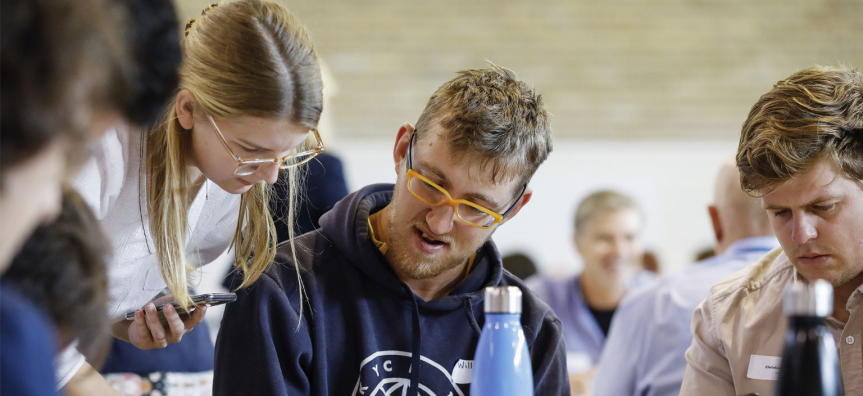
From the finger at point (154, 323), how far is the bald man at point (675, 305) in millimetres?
1741

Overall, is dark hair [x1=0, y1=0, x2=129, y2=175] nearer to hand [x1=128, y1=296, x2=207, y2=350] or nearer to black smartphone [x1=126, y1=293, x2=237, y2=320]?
black smartphone [x1=126, y1=293, x2=237, y2=320]

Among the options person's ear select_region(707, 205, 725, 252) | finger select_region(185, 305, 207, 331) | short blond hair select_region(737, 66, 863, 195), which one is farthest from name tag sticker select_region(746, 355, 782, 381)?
person's ear select_region(707, 205, 725, 252)

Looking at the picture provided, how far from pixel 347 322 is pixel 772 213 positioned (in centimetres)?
94

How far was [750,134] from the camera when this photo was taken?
5.48 ft

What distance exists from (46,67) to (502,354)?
810 mm

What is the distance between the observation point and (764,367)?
1.65 m

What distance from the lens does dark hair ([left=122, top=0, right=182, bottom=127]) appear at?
741 mm

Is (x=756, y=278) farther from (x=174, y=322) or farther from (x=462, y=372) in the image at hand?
(x=174, y=322)

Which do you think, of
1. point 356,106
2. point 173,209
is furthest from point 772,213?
point 356,106

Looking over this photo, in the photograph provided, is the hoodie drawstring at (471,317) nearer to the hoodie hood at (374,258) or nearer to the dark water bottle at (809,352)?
the hoodie hood at (374,258)

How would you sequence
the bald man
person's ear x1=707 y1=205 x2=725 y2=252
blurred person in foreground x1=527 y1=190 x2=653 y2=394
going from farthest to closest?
1. blurred person in foreground x1=527 y1=190 x2=653 y2=394
2. person's ear x1=707 y1=205 x2=725 y2=252
3. the bald man

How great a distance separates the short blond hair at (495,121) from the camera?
63.6 inches

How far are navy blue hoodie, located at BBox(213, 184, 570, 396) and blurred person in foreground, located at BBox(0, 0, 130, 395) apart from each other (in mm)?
802

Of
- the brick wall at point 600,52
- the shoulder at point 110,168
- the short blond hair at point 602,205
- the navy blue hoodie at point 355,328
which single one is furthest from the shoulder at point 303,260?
the brick wall at point 600,52
